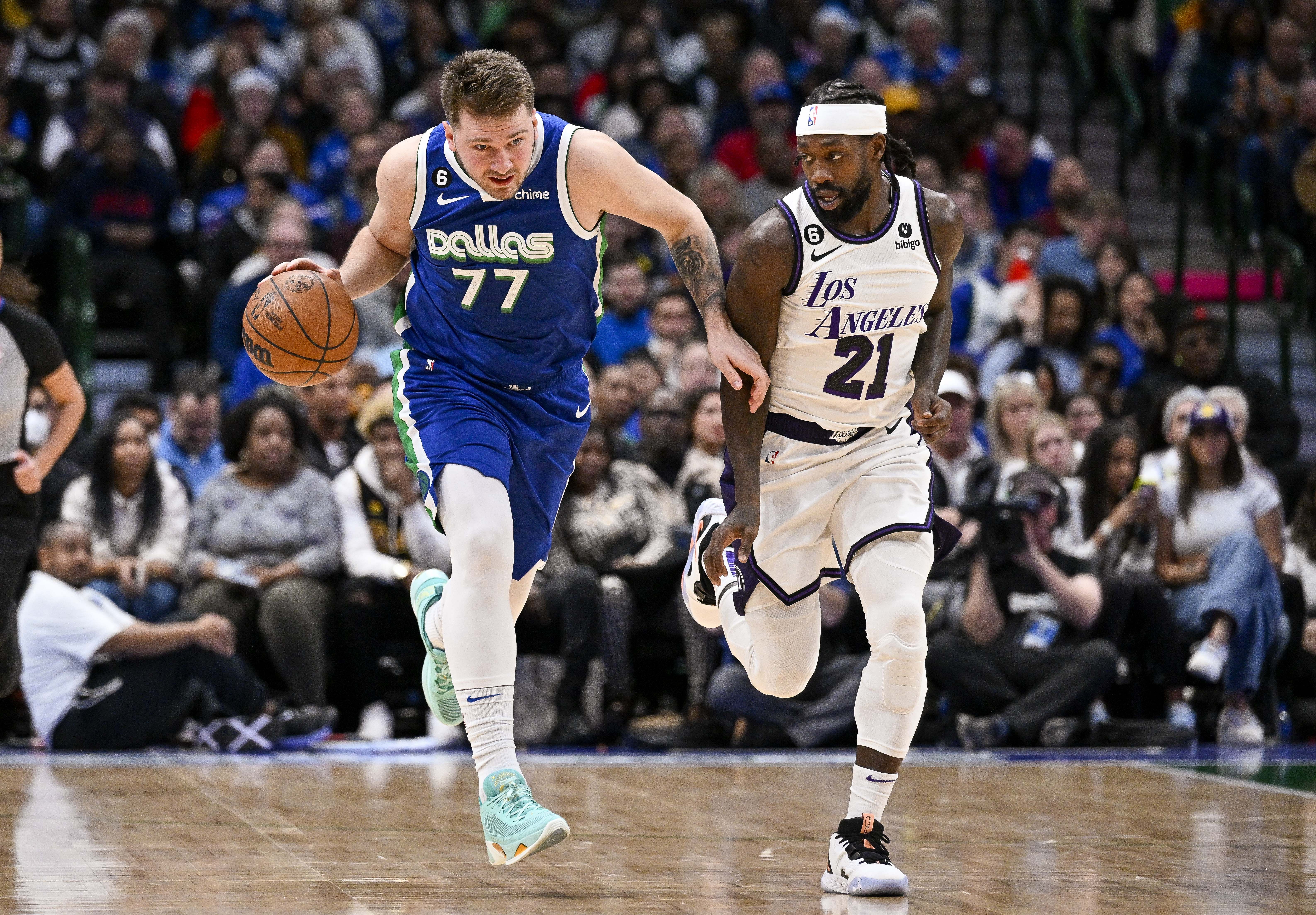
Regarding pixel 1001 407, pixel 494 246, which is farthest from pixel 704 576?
pixel 1001 407

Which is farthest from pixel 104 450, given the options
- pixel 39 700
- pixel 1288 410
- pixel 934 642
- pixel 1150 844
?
pixel 1288 410

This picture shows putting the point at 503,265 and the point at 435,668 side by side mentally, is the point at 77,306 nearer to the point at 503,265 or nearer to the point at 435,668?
the point at 435,668

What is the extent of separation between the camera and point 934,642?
8.58 meters

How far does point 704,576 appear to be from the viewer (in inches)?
229

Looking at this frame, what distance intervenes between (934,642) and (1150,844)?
118 inches

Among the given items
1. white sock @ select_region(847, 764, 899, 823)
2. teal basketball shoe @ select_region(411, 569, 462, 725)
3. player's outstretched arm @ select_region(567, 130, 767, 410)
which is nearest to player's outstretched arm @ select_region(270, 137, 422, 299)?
player's outstretched arm @ select_region(567, 130, 767, 410)

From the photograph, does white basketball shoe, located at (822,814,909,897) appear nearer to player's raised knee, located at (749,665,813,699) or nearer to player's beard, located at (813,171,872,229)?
player's raised knee, located at (749,665,813,699)

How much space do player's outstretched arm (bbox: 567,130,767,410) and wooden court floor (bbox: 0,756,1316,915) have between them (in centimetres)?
143

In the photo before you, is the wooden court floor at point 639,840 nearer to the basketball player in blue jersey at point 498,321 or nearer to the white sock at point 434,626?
the basketball player in blue jersey at point 498,321

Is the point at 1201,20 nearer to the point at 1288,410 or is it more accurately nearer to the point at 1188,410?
the point at 1288,410

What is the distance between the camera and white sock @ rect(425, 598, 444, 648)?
5.34 metres

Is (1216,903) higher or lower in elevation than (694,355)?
lower

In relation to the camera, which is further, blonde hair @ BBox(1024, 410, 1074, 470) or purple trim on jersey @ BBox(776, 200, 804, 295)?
blonde hair @ BBox(1024, 410, 1074, 470)

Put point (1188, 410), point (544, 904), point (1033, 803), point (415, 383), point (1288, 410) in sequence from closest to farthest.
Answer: point (544, 904) → point (415, 383) → point (1033, 803) → point (1188, 410) → point (1288, 410)
